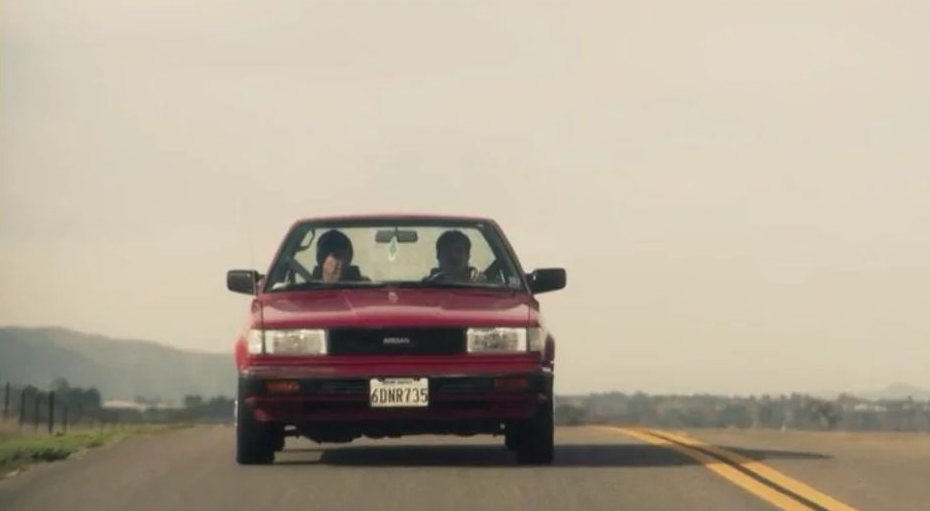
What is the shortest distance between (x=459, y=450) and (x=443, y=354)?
227cm

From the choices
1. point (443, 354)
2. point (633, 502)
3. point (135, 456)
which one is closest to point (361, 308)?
point (443, 354)

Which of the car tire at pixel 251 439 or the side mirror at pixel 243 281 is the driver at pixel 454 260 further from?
the car tire at pixel 251 439

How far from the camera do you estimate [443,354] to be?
15.3 meters

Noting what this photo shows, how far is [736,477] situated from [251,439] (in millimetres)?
3212

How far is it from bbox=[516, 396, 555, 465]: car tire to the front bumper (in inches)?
4.9

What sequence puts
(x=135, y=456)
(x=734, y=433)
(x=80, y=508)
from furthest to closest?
1. (x=734, y=433)
2. (x=135, y=456)
3. (x=80, y=508)

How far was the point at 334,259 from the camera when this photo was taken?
16.5 metres

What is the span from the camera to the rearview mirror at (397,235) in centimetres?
1691

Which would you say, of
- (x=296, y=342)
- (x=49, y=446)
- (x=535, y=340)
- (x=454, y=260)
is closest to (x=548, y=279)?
(x=454, y=260)

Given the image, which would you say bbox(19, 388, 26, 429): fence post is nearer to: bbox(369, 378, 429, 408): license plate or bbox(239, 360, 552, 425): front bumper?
bbox(239, 360, 552, 425): front bumper

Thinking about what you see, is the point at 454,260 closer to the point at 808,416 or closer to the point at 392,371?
the point at 392,371

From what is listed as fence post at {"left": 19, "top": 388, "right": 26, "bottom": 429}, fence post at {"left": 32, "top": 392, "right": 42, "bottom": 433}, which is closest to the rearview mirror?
fence post at {"left": 32, "top": 392, "right": 42, "bottom": 433}

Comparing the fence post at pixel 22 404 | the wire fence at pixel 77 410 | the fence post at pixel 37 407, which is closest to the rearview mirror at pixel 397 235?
the wire fence at pixel 77 410

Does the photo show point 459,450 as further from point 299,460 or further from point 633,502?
point 633,502
